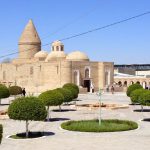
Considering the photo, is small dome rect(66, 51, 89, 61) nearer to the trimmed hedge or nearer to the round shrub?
the round shrub

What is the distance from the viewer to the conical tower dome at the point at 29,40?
6762 cm

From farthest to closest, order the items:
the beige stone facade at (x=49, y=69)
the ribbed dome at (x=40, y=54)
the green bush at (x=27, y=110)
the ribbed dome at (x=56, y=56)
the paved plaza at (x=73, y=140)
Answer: the ribbed dome at (x=40, y=54) < the ribbed dome at (x=56, y=56) < the beige stone facade at (x=49, y=69) < the green bush at (x=27, y=110) < the paved plaza at (x=73, y=140)

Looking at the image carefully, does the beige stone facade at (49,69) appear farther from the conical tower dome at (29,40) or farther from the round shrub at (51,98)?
the round shrub at (51,98)

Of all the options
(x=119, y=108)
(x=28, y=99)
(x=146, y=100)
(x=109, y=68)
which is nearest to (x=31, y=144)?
(x=28, y=99)

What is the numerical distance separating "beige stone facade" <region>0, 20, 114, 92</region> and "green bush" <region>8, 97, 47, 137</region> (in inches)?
1522

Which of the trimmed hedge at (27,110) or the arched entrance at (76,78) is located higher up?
the arched entrance at (76,78)

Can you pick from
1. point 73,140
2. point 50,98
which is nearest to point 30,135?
point 73,140

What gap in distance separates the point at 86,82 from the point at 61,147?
153ft

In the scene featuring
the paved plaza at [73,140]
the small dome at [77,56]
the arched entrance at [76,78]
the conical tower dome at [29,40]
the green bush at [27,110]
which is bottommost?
the paved plaza at [73,140]

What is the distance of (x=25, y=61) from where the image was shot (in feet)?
225

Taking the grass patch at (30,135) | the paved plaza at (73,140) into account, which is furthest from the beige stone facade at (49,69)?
the grass patch at (30,135)

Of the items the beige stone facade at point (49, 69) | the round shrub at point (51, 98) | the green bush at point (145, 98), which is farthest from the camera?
the beige stone facade at point (49, 69)

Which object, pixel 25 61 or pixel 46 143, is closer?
pixel 46 143

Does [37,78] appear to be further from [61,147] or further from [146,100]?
[61,147]
